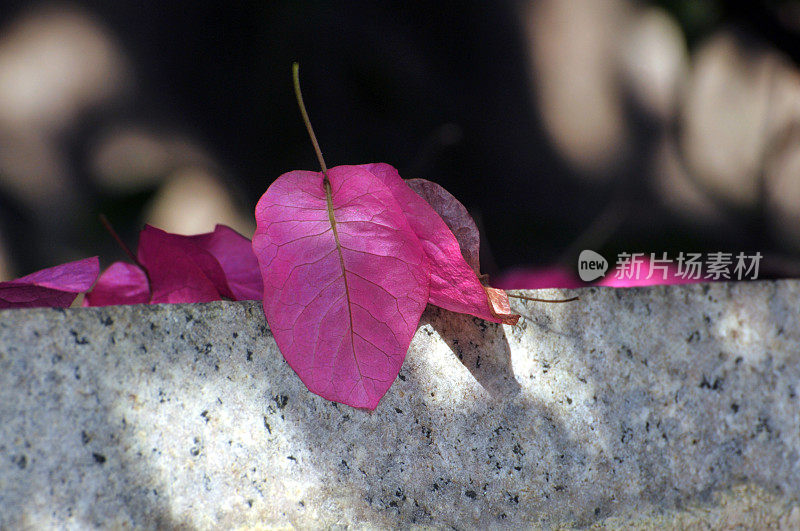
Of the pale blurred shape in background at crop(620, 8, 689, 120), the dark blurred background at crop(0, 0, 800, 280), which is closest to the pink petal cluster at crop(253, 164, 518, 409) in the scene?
the dark blurred background at crop(0, 0, 800, 280)

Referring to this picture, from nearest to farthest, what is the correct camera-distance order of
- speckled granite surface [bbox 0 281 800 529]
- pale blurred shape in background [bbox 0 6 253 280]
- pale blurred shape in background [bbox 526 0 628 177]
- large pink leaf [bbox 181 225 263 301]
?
speckled granite surface [bbox 0 281 800 529] < large pink leaf [bbox 181 225 263 301] < pale blurred shape in background [bbox 0 6 253 280] < pale blurred shape in background [bbox 526 0 628 177]

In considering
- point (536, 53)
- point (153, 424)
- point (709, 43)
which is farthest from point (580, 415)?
point (709, 43)

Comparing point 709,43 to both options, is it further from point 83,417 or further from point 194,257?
point 83,417

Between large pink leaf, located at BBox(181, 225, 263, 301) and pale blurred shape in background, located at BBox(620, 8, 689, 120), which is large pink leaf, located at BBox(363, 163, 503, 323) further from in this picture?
pale blurred shape in background, located at BBox(620, 8, 689, 120)

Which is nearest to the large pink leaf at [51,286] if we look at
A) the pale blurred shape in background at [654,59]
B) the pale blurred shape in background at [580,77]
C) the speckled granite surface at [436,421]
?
the speckled granite surface at [436,421]

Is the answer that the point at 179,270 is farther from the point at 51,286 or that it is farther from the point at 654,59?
→ the point at 654,59

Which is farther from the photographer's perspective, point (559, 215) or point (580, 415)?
point (559, 215)
